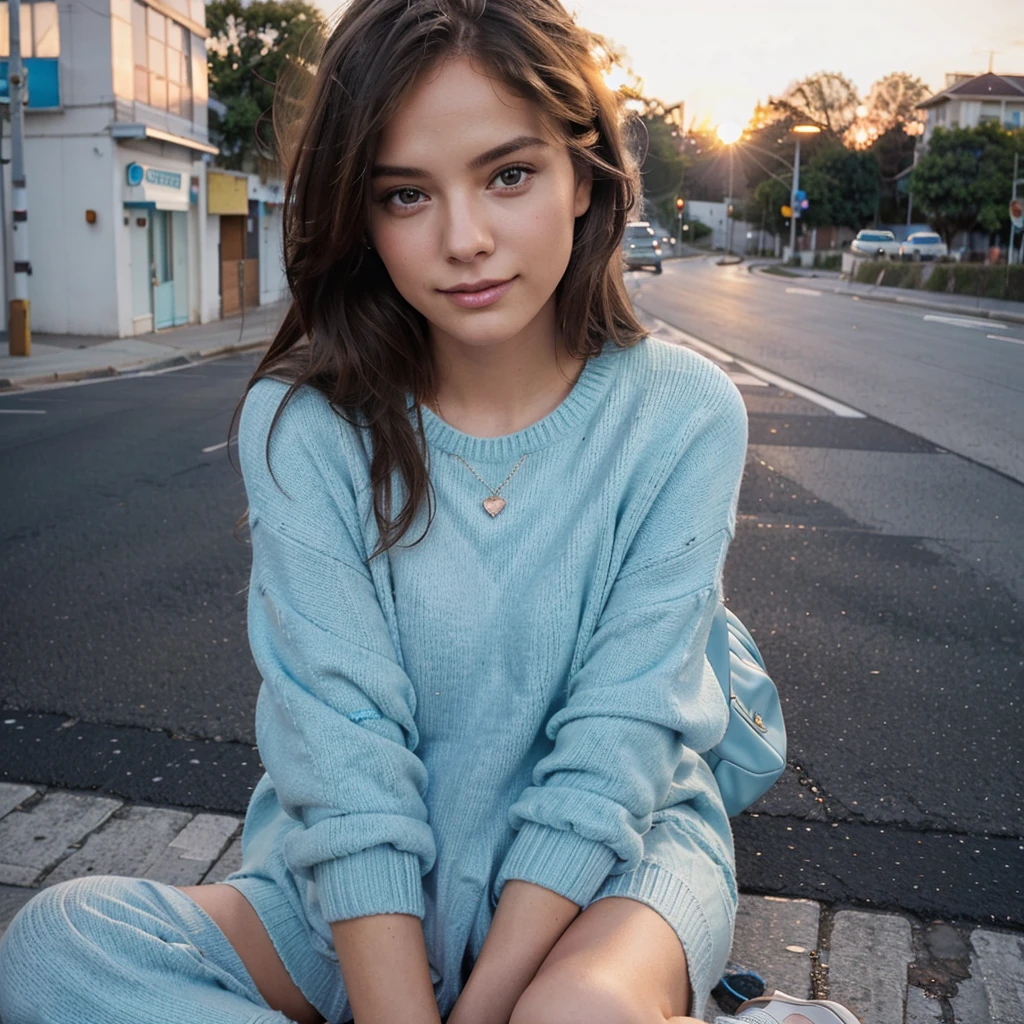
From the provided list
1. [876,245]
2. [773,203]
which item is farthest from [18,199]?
[773,203]

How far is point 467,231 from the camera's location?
5.89 ft

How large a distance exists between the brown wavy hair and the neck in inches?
1.8

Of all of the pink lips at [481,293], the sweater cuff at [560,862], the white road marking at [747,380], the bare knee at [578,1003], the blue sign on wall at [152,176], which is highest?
the blue sign on wall at [152,176]

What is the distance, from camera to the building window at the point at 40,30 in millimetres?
19547

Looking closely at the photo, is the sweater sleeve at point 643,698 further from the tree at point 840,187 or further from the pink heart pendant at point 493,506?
the tree at point 840,187

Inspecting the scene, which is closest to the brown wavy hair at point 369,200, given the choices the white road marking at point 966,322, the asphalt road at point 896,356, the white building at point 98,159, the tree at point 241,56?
the asphalt road at point 896,356

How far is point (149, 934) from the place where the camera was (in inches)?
64.2

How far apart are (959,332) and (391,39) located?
20289mm

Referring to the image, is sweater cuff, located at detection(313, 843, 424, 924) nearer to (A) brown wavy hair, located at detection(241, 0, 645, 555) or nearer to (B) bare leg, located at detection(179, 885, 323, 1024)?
(B) bare leg, located at detection(179, 885, 323, 1024)

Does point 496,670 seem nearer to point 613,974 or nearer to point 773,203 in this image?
point 613,974

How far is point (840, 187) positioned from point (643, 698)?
77.1 metres

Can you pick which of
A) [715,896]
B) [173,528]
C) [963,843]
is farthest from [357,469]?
[173,528]

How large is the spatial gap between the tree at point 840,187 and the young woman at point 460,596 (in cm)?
7555

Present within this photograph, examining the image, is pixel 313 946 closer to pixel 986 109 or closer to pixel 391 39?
pixel 391 39
